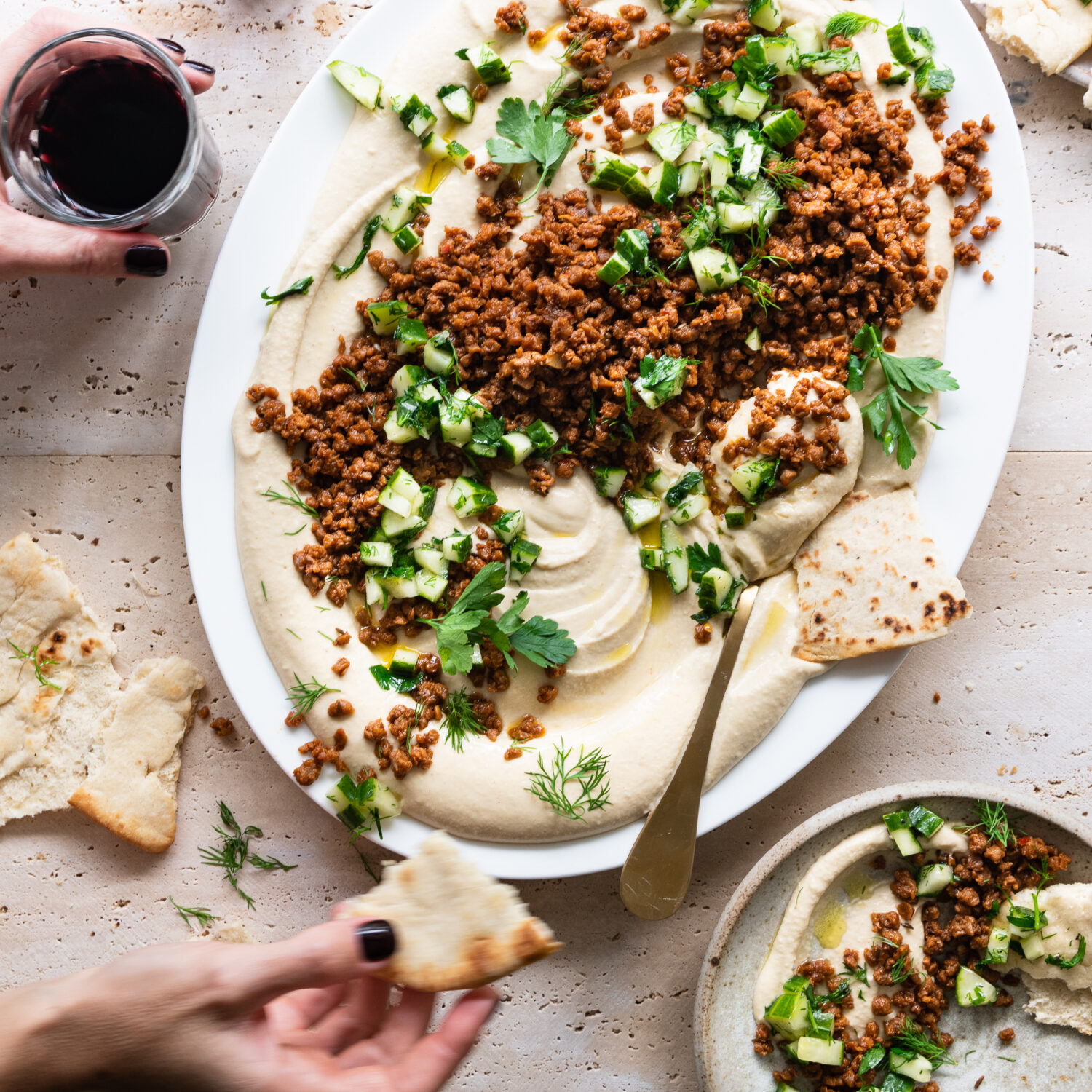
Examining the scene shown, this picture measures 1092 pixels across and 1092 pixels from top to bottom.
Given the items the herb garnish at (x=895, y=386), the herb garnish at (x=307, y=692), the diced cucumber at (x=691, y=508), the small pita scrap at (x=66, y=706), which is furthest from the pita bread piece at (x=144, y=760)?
the herb garnish at (x=895, y=386)

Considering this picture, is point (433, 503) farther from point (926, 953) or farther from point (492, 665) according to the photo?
point (926, 953)

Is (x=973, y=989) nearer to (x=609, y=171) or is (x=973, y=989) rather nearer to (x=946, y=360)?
(x=946, y=360)

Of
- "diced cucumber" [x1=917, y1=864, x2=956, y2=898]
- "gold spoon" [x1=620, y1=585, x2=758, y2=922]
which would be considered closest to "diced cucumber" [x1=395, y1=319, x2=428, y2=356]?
"gold spoon" [x1=620, y1=585, x2=758, y2=922]

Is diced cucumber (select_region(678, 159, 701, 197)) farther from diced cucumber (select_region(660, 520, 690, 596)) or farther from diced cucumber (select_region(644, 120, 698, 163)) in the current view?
diced cucumber (select_region(660, 520, 690, 596))

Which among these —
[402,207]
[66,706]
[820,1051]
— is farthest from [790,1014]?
[402,207]

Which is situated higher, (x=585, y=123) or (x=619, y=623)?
(x=585, y=123)

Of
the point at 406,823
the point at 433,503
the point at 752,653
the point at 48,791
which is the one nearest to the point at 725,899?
the point at 752,653
